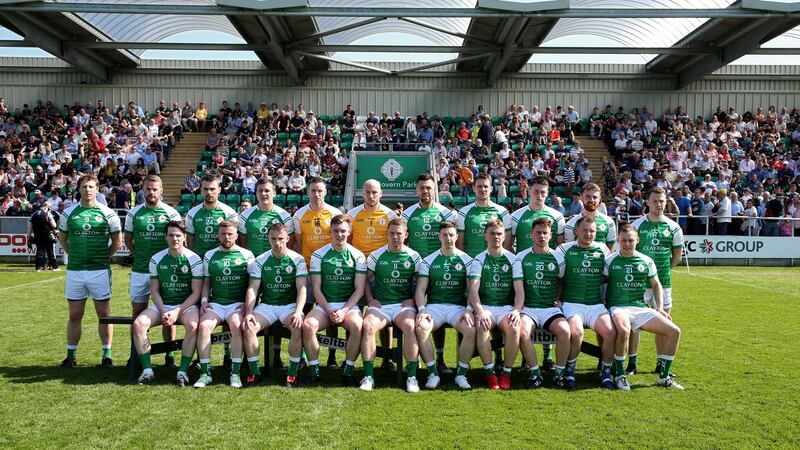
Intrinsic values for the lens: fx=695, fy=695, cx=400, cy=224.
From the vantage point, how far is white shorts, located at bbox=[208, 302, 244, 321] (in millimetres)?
6430

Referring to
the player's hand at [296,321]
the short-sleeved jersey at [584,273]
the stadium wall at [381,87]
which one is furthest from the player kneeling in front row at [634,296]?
the stadium wall at [381,87]

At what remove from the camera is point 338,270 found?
6.56 meters

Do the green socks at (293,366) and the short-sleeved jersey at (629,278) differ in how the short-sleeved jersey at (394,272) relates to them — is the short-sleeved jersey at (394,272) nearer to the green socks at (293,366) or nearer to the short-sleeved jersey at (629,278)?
the green socks at (293,366)

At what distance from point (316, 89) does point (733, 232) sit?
15795 millimetres

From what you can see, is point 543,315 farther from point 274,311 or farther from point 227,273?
point 227,273

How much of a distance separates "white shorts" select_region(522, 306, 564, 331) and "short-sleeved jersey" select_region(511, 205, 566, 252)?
3.11 ft

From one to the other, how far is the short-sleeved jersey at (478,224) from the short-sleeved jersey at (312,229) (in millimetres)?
1398

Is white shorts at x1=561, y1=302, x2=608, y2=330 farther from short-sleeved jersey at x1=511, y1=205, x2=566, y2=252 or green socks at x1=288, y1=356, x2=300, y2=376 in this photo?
green socks at x1=288, y1=356, x2=300, y2=376

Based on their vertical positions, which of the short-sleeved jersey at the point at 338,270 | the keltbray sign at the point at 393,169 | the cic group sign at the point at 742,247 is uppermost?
the keltbray sign at the point at 393,169

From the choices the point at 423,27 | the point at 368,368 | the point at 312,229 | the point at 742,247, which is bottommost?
the point at 368,368

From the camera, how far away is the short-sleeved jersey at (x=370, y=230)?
7332mm

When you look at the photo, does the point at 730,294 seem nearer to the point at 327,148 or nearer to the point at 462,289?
the point at 462,289

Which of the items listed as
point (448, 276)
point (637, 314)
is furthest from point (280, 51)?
point (637, 314)

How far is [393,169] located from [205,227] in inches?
576
